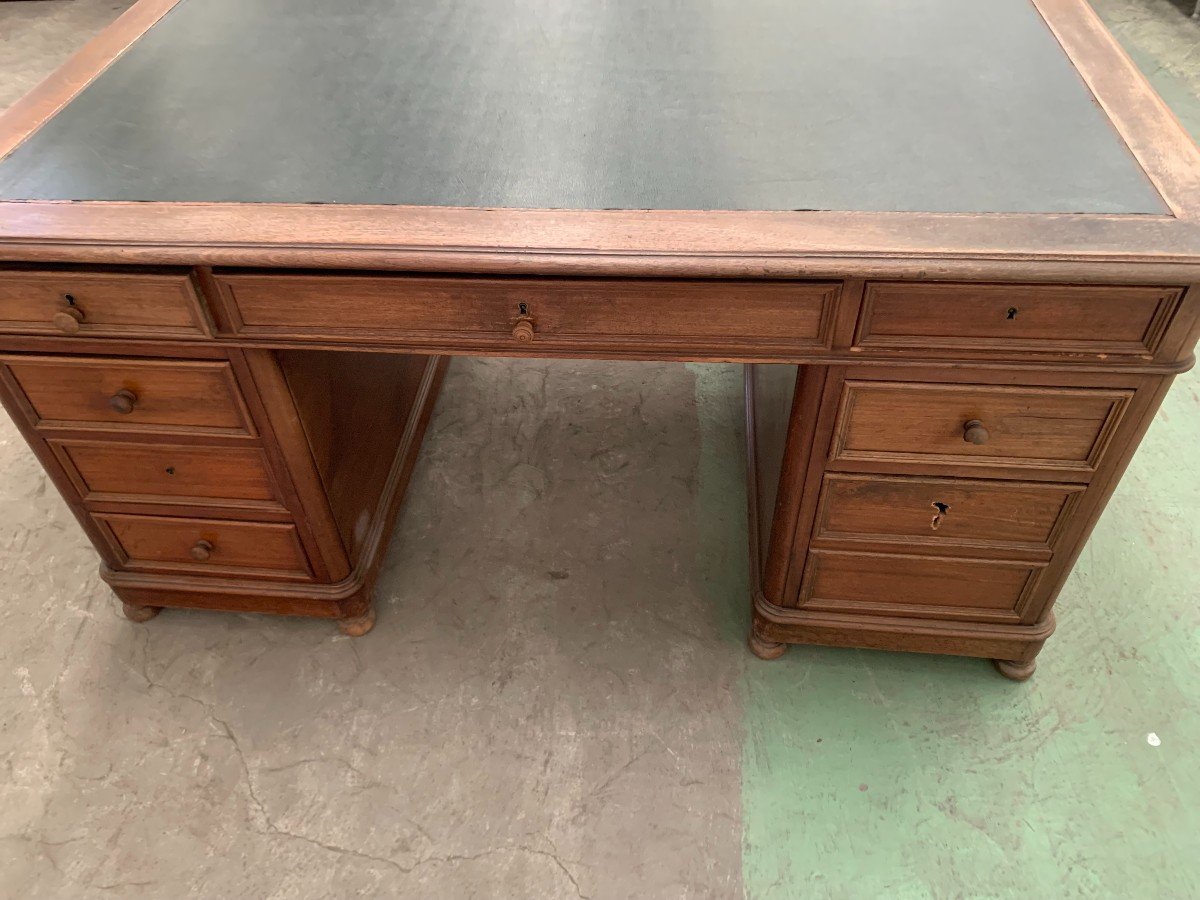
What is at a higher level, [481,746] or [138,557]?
[138,557]

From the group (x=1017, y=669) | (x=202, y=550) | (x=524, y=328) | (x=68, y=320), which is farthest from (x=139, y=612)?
(x=1017, y=669)

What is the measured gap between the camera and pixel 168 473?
146 cm

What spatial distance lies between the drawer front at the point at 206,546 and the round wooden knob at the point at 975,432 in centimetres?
110

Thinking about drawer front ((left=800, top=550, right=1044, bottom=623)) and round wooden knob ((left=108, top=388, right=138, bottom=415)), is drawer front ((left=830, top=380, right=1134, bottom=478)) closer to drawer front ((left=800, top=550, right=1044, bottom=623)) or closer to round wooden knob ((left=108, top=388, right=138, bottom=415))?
drawer front ((left=800, top=550, right=1044, bottom=623))

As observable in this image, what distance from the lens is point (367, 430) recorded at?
5.54ft

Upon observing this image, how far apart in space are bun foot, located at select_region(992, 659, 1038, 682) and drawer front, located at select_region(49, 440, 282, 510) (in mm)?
1322

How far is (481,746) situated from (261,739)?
39 cm

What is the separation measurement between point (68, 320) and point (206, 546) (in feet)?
1.63

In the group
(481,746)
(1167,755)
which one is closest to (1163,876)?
(1167,755)

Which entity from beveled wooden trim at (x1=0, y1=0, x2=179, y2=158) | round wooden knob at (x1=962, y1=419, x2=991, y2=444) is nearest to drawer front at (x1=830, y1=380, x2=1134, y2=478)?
round wooden knob at (x1=962, y1=419, x2=991, y2=444)

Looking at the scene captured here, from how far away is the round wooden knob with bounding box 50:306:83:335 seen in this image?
120cm

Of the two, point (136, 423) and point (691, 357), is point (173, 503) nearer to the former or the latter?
point (136, 423)

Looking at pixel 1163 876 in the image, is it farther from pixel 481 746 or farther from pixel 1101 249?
pixel 481 746

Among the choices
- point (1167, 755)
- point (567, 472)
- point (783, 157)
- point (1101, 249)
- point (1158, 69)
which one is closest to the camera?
point (1101, 249)
